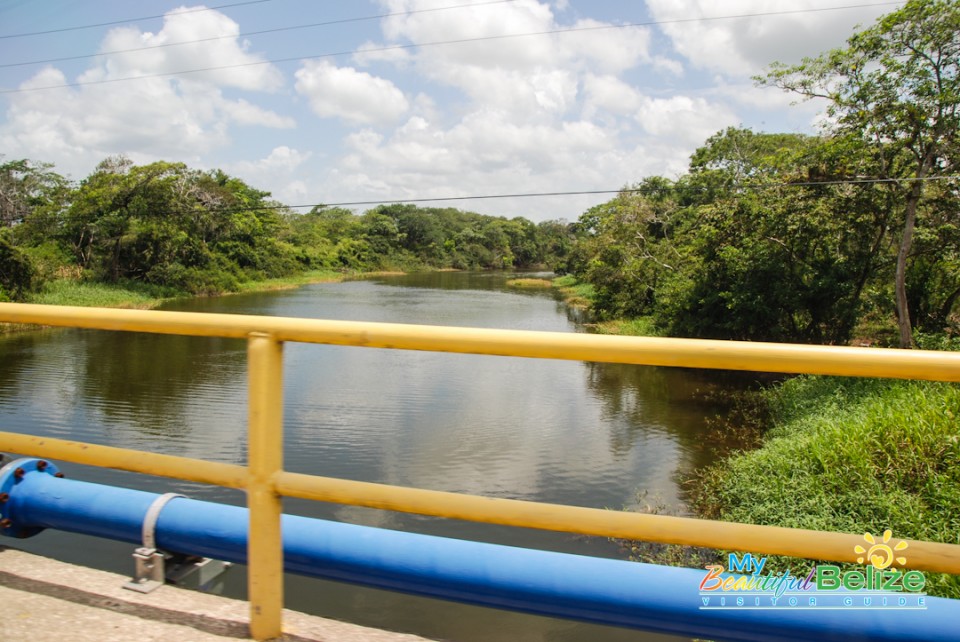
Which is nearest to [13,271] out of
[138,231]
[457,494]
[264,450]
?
[138,231]

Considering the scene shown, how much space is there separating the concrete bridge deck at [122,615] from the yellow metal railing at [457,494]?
109 mm

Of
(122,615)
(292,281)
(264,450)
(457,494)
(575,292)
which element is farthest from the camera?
(292,281)

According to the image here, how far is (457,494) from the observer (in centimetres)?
114

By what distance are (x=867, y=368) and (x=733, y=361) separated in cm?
21

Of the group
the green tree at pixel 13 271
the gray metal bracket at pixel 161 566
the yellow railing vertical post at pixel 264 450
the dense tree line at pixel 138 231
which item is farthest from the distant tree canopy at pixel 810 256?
the green tree at pixel 13 271

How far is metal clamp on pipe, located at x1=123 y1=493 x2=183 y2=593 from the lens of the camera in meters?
1.63

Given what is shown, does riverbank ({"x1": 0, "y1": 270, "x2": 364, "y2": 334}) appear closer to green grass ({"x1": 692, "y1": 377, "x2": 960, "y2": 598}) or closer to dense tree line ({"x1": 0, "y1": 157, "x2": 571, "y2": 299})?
dense tree line ({"x1": 0, "y1": 157, "x2": 571, "y2": 299})

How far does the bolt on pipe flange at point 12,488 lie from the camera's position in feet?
6.19

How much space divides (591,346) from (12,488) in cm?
176

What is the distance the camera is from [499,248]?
272ft

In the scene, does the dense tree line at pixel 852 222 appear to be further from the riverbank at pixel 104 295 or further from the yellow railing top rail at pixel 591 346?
the riverbank at pixel 104 295

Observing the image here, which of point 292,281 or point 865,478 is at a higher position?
point 292,281

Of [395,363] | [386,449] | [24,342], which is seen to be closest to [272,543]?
[386,449]

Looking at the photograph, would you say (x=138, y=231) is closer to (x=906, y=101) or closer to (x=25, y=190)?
(x=25, y=190)
